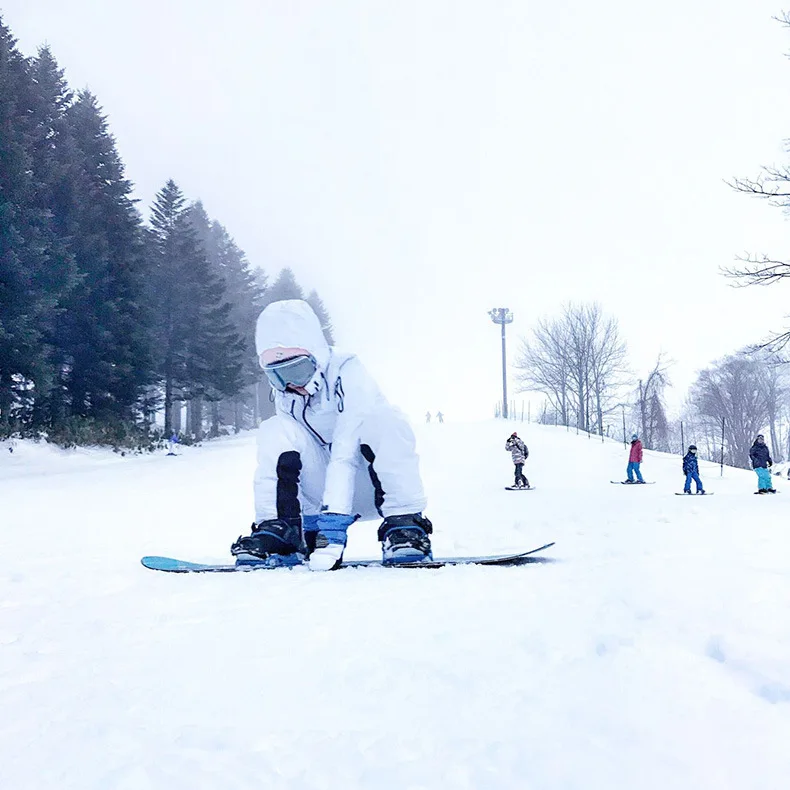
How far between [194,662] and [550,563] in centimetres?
210

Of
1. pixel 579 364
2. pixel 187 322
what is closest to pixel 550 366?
pixel 579 364

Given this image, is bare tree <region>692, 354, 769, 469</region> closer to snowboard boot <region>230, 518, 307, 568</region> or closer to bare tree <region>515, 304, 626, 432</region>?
bare tree <region>515, 304, 626, 432</region>

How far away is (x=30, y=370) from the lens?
1400cm

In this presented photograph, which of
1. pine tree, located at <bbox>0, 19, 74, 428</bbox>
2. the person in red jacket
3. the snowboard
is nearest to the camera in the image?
the snowboard

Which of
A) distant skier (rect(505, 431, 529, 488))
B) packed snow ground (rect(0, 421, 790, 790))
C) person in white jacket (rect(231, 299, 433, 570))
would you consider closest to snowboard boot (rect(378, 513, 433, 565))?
person in white jacket (rect(231, 299, 433, 570))

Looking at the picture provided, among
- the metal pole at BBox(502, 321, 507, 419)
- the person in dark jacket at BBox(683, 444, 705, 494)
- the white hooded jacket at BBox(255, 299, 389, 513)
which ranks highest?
the metal pole at BBox(502, 321, 507, 419)

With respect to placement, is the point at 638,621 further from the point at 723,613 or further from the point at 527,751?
the point at 527,751

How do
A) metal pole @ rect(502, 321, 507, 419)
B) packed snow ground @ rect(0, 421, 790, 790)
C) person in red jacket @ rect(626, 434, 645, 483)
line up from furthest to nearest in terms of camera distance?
metal pole @ rect(502, 321, 507, 419) < person in red jacket @ rect(626, 434, 645, 483) < packed snow ground @ rect(0, 421, 790, 790)

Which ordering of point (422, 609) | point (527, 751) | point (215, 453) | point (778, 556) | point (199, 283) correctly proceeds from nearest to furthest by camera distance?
point (527, 751) → point (422, 609) → point (778, 556) → point (215, 453) → point (199, 283)

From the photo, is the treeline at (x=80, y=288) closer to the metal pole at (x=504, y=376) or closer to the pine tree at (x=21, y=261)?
the pine tree at (x=21, y=261)

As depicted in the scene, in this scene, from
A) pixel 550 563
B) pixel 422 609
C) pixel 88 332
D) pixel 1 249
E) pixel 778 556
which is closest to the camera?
pixel 422 609

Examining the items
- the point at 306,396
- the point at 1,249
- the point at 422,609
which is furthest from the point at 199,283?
the point at 422,609

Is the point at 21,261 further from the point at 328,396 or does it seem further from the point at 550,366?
the point at 550,366

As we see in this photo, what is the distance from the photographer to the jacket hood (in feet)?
11.0
